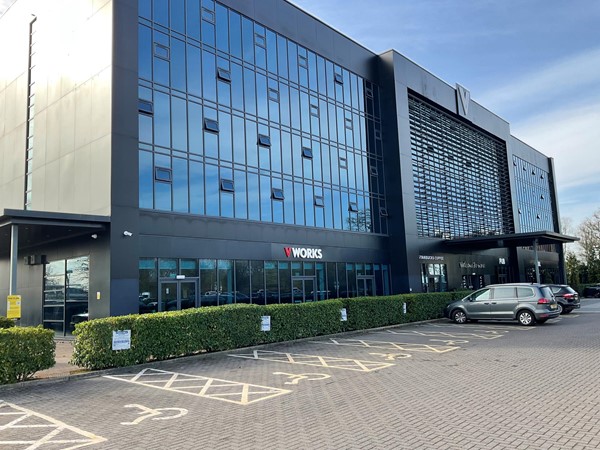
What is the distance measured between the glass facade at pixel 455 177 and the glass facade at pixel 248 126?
3.59 meters

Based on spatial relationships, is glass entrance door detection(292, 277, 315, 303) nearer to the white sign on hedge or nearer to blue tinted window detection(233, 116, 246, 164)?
blue tinted window detection(233, 116, 246, 164)

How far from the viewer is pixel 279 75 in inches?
953

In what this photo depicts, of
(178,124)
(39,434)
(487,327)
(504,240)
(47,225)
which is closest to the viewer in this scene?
(39,434)

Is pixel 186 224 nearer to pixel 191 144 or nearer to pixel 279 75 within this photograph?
pixel 191 144

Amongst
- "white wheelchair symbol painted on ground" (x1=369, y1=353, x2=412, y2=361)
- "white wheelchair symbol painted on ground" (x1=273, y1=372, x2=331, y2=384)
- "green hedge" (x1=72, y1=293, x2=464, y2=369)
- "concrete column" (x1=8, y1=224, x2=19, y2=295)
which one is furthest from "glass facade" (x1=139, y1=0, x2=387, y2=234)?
"white wheelchair symbol painted on ground" (x1=273, y1=372, x2=331, y2=384)

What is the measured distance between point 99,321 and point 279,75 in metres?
16.3

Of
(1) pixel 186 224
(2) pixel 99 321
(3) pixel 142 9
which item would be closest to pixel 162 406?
(2) pixel 99 321

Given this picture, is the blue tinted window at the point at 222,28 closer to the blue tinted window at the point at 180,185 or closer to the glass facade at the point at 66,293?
the blue tinted window at the point at 180,185

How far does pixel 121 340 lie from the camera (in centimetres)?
1173

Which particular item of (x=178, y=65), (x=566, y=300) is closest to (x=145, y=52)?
(x=178, y=65)

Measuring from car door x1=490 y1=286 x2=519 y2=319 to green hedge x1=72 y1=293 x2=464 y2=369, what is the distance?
4.23 metres

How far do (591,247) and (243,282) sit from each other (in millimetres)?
53311

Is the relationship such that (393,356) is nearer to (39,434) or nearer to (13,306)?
(39,434)

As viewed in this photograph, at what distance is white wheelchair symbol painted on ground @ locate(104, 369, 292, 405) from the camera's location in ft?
27.8
